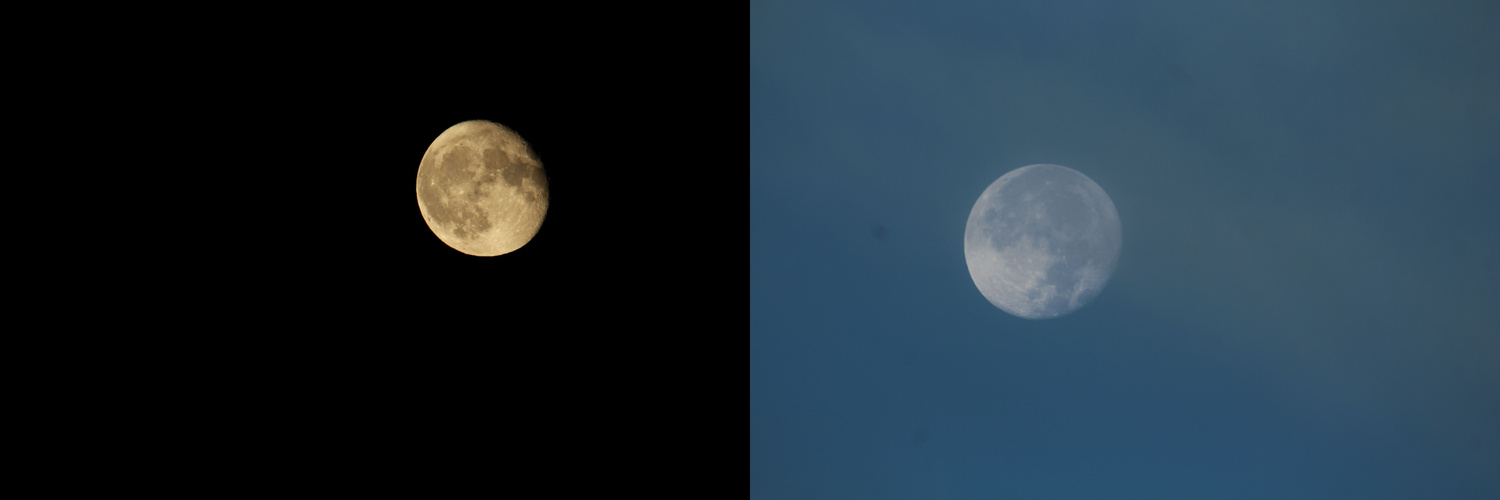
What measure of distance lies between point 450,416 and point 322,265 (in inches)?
78.2

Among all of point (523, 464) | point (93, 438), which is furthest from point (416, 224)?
point (93, 438)

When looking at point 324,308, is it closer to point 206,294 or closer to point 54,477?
point 206,294

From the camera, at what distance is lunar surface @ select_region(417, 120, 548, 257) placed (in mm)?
7539

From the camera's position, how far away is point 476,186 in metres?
7.54

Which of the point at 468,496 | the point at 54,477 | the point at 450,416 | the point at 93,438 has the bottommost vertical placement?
the point at 54,477

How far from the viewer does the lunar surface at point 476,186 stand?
7.54 m

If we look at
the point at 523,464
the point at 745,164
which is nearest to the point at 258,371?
the point at 523,464

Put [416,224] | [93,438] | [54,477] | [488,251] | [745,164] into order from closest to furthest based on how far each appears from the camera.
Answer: [54,477]
[93,438]
[745,164]
[488,251]
[416,224]

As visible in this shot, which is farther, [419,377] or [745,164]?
[419,377]

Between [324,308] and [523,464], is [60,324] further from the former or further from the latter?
[523,464]

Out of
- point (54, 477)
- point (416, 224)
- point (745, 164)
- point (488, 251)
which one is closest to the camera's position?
point (54, 477)

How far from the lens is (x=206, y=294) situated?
265 inches

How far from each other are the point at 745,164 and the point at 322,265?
450cm

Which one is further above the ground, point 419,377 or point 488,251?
point 488,251
